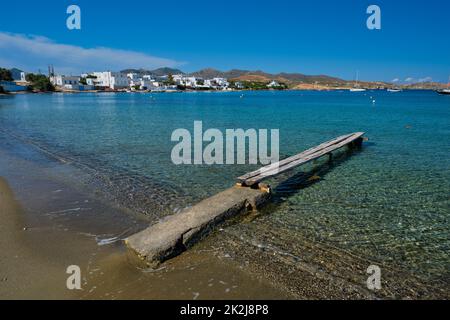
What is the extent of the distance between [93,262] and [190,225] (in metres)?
2.13

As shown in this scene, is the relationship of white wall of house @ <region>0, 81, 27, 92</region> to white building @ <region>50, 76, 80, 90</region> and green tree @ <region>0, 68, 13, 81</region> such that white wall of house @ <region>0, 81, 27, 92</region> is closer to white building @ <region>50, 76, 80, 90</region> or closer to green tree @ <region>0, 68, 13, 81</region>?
green tree @ <region>0, 68, 13, 81</region>

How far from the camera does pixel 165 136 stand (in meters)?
23.0

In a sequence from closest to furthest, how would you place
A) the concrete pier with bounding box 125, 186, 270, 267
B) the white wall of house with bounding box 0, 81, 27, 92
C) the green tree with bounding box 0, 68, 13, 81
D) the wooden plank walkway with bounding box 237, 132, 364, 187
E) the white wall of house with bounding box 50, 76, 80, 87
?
the concrete pier with bounding box 125, 186, 270, 267 → the wooden plank walkway with bounding box 237, 132, 364, 187 → the green tree with bounding box 0, 68, 13, 81 → the white wall of house with bounding box 0, 81, 27, 92 → the white wall of house with bounding box 50, 76, 80, 87

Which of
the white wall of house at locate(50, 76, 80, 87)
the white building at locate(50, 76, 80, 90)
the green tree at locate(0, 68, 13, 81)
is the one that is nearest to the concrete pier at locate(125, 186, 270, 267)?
the green tree at locate(0, 68, 13, 81)

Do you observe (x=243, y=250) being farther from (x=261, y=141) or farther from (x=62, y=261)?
(x=261, y=141)

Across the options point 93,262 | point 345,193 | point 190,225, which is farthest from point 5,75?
point 345,193

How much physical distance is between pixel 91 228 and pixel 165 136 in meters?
16.2

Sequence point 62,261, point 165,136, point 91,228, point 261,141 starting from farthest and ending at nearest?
point 165,136 → point 261,141 → point 91,228 → point 62,261

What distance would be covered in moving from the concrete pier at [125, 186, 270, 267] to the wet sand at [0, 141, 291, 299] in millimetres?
232

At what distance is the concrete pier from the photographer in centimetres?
580

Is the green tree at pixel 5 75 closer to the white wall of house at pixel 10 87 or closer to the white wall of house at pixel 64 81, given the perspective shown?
the white wall of house at pixel 10 87

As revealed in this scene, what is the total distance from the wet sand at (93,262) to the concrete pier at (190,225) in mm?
232

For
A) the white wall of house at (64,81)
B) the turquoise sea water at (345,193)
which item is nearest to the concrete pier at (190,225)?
the turquoise sea water at (345,193)
